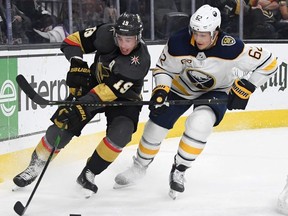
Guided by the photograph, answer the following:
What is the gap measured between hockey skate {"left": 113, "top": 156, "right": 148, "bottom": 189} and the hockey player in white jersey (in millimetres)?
189

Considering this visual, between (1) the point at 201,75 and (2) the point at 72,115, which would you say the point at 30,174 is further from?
(1) the point at 201,75

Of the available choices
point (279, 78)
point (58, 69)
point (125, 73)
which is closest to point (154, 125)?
point (125, 73)

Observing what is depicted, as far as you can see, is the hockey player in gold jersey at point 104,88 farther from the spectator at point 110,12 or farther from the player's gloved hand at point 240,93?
the spectator at point 110,12

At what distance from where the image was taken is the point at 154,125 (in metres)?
4.07

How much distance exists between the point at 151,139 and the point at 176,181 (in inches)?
12.0

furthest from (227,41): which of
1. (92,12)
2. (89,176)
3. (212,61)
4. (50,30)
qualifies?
(92,12)

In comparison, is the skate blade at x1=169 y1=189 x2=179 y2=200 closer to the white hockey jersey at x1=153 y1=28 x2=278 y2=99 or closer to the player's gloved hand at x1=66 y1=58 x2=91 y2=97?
the white hockey jersey at x1=153 y1=28 x2=278 y2=99

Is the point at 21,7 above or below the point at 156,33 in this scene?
above

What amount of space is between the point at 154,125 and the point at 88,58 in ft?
4.52

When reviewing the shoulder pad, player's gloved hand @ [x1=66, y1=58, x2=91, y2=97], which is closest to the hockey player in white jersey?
the shoulder pad

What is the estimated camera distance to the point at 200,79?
401 cm

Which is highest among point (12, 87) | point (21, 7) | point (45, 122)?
point (21, 7)

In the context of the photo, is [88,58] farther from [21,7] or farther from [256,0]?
[256,0]

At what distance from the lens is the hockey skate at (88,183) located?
3.80 meters
